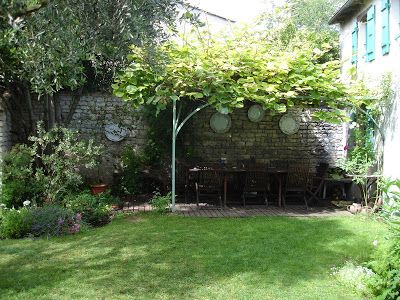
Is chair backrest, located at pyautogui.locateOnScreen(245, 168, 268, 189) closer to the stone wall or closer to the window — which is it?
the stone wall

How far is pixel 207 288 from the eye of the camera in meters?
4.48

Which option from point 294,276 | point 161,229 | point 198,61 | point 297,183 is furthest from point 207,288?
point 297,183

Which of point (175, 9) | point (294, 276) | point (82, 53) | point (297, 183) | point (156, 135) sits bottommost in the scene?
point (294, 276)

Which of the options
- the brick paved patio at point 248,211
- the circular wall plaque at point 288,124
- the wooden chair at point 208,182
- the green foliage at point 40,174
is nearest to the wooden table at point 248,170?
the wooden chair at point 208,182

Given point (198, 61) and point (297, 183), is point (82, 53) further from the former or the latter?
point (297, 183)

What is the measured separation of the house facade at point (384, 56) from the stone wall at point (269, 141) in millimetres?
2045

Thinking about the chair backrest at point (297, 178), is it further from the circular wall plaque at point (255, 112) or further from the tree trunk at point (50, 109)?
the tree trunk at point (50, 109)

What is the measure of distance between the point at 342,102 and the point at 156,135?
4.57m

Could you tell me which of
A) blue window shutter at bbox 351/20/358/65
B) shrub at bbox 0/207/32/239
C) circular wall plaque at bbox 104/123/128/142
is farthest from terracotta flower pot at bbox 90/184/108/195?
blue window shutter at bbox 351/20/358/65

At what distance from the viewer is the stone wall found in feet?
36.9

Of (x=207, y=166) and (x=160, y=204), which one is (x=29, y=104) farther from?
(x=207, y=166)

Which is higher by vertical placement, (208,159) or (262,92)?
(262,92)

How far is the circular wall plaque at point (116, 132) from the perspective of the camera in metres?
10.7

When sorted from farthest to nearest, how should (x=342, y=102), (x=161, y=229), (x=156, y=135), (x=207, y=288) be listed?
(x=156, y=135)
(x=342, y=102)
(x=161, y=229)
(x=207, y=288)
